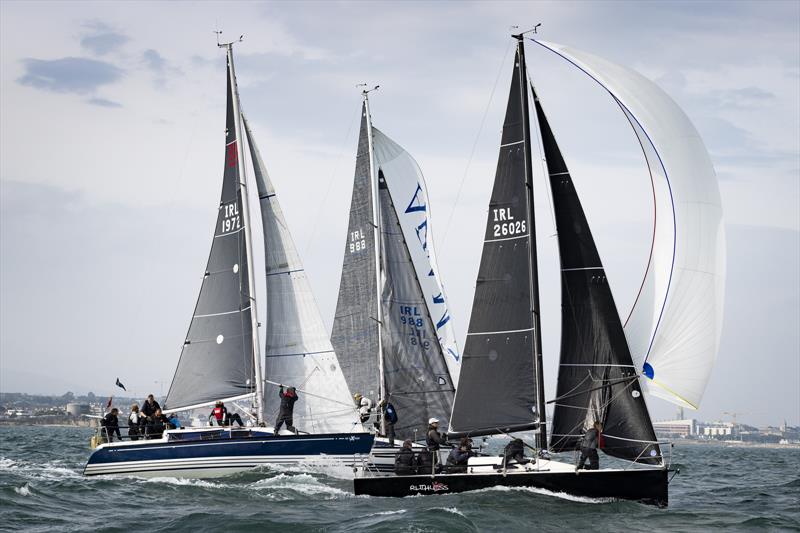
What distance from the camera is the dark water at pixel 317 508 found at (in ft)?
65.7

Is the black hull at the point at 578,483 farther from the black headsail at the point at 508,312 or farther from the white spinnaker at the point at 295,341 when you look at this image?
the white spinnaker at the point at 295,341

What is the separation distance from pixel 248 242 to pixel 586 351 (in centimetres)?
1165

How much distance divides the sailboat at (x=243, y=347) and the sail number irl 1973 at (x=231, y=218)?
0.03 meters

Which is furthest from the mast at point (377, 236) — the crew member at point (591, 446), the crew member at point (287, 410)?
the crew member at point (591, 446)

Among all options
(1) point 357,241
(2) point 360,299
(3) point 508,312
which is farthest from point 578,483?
(1) point 357,241

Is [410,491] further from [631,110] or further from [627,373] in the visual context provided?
[631,110]

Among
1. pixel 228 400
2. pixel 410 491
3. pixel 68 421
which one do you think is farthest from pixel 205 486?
pixel 68 421

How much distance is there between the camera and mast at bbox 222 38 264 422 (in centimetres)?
3031

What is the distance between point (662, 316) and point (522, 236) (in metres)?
3.68

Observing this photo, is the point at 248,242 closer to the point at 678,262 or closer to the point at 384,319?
the point at 384,319

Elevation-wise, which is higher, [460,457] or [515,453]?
[515,453]

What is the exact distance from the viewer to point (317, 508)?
74.5ft

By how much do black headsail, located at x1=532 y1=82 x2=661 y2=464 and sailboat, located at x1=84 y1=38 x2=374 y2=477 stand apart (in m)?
7.25

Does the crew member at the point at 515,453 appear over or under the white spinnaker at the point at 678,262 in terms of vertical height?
under
